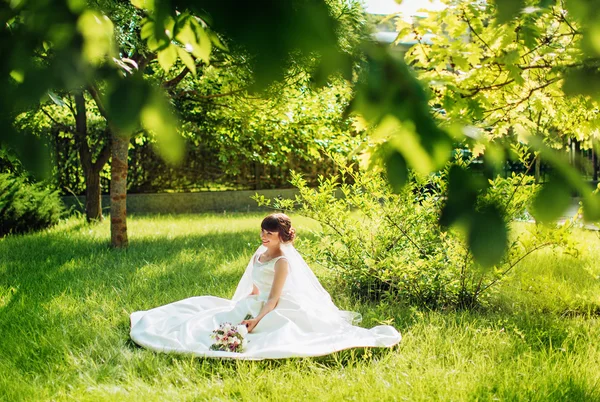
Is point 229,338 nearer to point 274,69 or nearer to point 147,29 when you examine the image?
point 147,29

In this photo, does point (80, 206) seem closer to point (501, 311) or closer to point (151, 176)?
point (151, 176)

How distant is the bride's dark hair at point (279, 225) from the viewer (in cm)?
420

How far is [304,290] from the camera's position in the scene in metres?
4.30

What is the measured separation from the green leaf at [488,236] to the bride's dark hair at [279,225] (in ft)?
11.5

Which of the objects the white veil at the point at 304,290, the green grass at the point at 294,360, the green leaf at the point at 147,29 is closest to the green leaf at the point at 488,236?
the green leaf at the point at 147,29

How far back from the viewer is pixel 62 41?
2.47 ft

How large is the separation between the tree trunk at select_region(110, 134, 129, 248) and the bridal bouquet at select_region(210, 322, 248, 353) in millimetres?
3727

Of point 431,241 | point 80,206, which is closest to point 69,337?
point 431,241

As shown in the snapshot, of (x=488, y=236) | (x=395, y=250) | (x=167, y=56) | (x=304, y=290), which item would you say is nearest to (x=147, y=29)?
(x=167, y=56)

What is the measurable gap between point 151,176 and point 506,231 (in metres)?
11.1

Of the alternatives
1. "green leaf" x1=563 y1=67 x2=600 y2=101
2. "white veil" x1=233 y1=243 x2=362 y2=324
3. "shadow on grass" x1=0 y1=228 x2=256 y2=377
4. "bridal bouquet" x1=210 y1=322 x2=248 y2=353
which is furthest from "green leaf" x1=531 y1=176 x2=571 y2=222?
"white veil" x1=233 y1=243 x2=362 y2=324

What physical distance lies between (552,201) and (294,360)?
2.86 meters

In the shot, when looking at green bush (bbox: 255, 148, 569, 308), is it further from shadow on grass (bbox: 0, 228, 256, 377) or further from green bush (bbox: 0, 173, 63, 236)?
green bush (bbox: 0, 173, 63, 236)

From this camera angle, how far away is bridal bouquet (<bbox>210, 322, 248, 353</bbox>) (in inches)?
140
